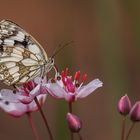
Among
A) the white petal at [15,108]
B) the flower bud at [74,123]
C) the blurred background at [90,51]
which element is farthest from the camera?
the blurred background at [90,51]

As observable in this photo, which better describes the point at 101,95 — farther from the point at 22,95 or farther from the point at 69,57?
the point at 22,95

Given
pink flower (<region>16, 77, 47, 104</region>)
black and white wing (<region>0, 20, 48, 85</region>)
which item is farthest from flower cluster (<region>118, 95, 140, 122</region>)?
black and white wing (<region>0, 20, 48, 85</region>)

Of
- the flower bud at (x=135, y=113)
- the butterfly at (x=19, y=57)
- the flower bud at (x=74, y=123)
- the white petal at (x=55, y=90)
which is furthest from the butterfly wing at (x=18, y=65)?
the flower bud at (x=135, y=113)

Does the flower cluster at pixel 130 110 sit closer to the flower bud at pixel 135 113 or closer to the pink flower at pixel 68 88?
the flower bud at pixel 135 113

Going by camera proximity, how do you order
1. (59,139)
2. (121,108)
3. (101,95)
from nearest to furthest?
1. (121,108)
2. (59,139)
3. (101,95)

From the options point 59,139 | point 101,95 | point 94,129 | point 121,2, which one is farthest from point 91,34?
point 59,139

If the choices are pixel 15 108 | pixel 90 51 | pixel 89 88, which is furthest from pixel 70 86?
pixel 90 51
